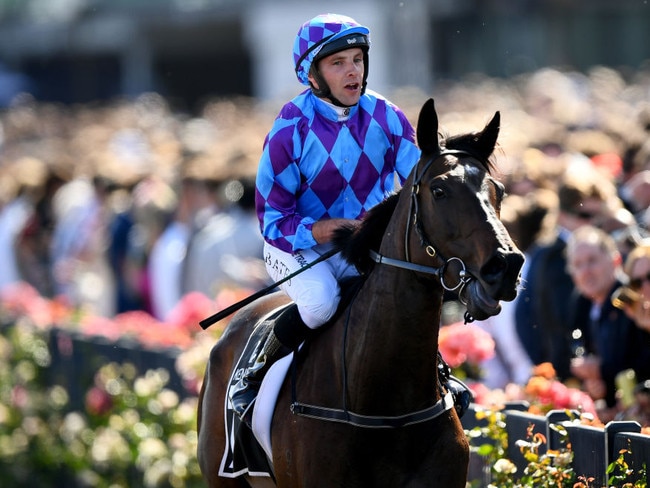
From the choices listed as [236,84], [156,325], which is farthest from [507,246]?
[236,84]

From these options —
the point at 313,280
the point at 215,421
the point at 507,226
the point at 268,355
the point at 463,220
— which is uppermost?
the point at 463,220

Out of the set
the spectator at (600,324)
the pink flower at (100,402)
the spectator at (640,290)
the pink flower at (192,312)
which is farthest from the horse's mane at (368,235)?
the pink flower at (100,402)

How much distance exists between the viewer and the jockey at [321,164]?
16.6 ft

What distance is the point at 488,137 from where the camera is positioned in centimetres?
460

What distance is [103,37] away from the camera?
47.1 meters

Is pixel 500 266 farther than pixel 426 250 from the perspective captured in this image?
No

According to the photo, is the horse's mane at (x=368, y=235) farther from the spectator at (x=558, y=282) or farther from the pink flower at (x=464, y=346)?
the spectator at (x=558, y=282)

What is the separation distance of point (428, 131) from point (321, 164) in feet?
2.25

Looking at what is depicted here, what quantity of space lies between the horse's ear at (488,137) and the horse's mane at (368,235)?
382 mm

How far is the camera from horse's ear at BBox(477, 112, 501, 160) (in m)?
4.58

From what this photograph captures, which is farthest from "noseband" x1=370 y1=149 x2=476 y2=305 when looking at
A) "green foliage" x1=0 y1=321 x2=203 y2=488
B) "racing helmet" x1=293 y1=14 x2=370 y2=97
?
"green foliage" x1=0 y1=321 x2=203 y2=488

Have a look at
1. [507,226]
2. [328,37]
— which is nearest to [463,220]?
[328,37]

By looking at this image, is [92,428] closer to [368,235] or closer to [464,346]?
[464,346]

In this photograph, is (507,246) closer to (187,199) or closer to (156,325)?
(156,325)
